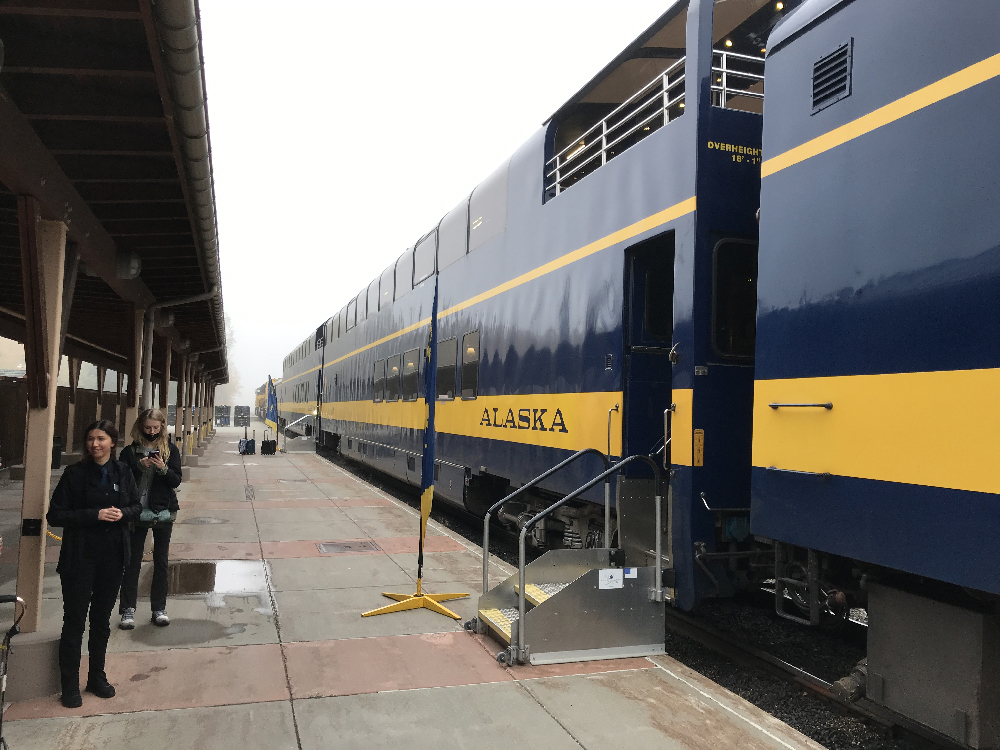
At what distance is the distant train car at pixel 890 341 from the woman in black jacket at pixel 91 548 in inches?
138

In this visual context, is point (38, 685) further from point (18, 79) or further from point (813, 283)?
point (813, 283)

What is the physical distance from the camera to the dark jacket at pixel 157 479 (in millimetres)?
5445

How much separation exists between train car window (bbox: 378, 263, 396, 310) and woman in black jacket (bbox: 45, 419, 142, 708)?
10783 millimetres

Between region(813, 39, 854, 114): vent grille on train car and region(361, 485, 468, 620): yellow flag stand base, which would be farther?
region(361, 485, 468, 620): yellow flag stand base

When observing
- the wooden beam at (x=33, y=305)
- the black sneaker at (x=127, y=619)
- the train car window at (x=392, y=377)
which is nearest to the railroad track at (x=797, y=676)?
the black sneaker at (x=127, y=619)

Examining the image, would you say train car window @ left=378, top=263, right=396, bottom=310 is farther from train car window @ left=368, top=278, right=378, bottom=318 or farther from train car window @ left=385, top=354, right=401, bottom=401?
train car window @ left=385, top=354, right=401, bottom=401

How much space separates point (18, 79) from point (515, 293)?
4.92 meters

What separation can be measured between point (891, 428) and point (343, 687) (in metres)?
3.26

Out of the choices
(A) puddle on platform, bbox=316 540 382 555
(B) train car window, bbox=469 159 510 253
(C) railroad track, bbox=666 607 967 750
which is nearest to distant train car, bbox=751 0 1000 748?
(C) railroad track, bbox=666 607 967 750

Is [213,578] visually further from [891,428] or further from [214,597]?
[891,428]

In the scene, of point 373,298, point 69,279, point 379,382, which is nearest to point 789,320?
point 69,279

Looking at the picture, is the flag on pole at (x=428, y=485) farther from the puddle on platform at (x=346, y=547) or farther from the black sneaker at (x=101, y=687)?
the puddle on platform at (x=346, y=547)

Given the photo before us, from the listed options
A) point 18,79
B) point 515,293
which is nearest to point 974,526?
point 18,79

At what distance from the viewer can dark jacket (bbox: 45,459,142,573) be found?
415 centimetres
